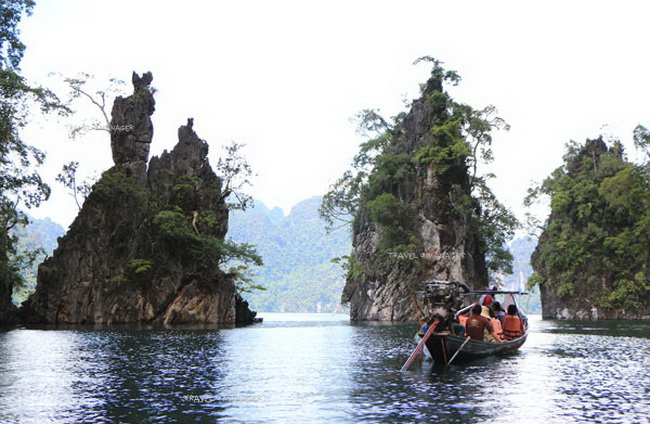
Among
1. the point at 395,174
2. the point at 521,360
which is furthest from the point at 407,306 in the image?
the point at 521,360

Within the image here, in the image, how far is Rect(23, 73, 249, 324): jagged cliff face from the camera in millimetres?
52625

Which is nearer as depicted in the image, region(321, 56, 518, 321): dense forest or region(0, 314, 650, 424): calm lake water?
region(0, 314, 650, 424): calm lake water

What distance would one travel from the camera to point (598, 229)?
246 ft

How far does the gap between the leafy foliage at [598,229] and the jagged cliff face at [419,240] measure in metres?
13.8

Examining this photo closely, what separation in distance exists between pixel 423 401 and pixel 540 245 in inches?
3010

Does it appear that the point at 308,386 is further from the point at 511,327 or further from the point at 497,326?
the point at 497,326

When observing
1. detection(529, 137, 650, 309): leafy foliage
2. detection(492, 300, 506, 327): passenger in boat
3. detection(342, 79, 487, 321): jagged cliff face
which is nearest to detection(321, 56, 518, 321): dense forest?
detection(342, 79, 487, 321): jagged cliff face

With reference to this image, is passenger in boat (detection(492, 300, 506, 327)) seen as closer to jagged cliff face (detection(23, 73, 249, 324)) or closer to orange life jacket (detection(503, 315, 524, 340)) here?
orange life jacket (detection(503, 315, 524, 340))

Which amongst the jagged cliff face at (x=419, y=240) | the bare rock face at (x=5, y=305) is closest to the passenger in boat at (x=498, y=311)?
the jagged cliff face at (x=419, y=240)

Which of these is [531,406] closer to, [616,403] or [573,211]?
[616,403]

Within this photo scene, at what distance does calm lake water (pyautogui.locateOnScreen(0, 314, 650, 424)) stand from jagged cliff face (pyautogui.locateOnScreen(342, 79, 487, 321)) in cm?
3455

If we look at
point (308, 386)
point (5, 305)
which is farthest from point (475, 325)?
point (5, 305)

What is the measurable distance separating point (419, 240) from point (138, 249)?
2860 centimetres

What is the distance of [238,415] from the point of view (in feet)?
44.2
